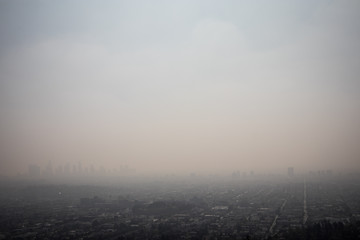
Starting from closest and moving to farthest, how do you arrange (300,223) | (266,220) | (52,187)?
1. (300,223)
2. (266,220)
3. (52,187)

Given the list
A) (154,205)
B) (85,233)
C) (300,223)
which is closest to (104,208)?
(154,205)

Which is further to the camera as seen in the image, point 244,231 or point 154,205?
point 154,205

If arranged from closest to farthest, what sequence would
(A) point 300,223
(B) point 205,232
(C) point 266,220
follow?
1. (B) point 205,232
2. (A) point 300,223
3. (C) point 266,220

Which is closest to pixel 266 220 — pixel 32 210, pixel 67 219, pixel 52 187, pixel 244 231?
pixel 244 231

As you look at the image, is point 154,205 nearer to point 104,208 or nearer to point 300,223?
point 104,208

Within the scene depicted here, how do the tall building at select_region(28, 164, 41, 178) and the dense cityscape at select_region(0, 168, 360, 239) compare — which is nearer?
the dense cityscape at select_region(0, 168, 360, 239)

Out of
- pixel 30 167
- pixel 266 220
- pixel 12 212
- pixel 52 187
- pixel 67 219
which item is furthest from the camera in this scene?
pixel 30 167

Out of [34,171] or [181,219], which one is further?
[34,171]

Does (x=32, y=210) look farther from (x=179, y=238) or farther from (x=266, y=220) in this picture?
(x=266, y=220)

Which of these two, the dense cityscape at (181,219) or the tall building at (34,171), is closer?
the dense cityscape at (181,219)
